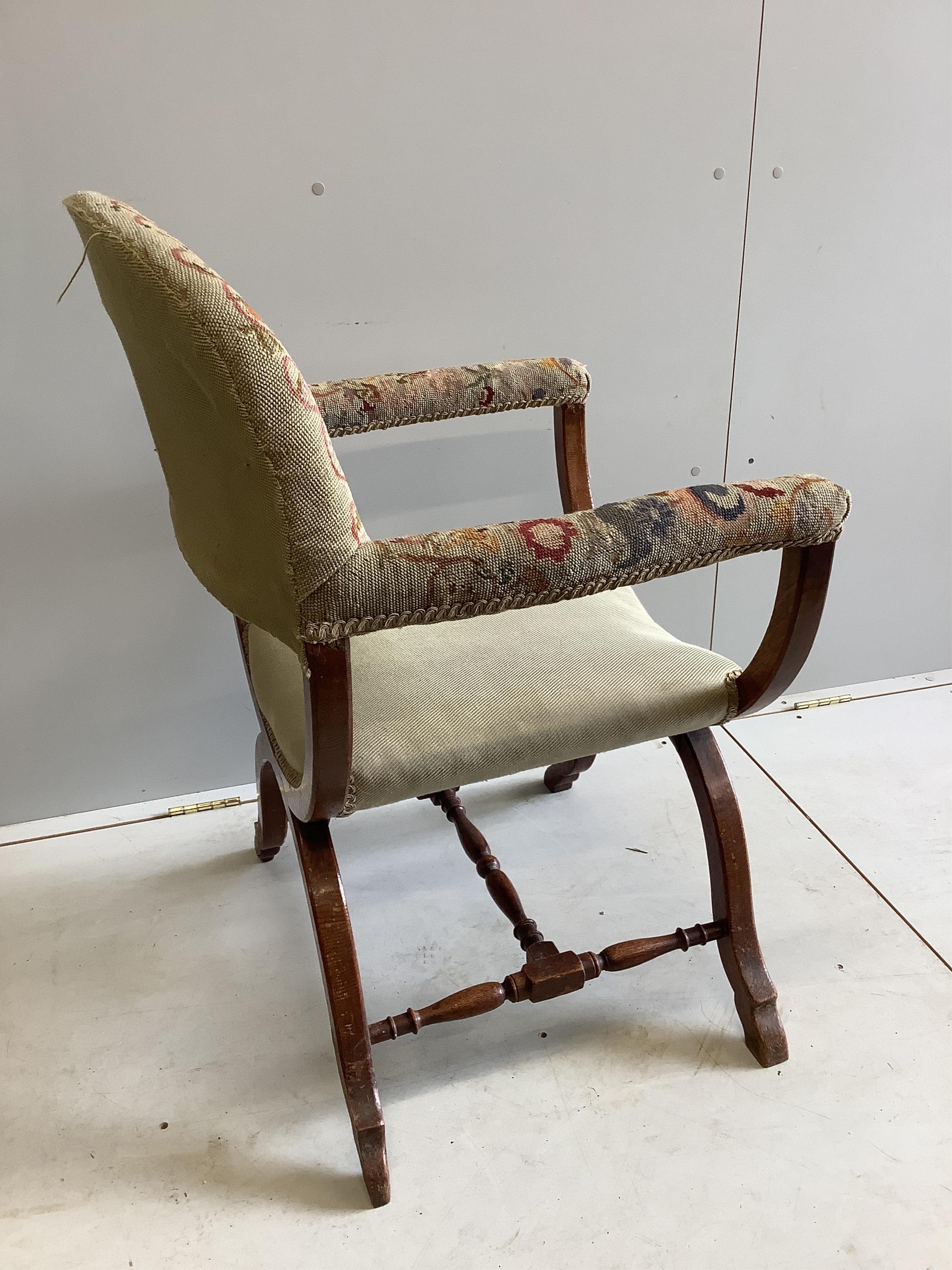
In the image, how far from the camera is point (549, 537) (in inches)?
31.9

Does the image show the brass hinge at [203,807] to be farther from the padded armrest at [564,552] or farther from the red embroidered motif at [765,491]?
the red embroidered motif at [765,491]

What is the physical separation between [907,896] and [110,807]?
49.5 inches

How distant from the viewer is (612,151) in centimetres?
148

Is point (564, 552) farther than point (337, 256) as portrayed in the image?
No

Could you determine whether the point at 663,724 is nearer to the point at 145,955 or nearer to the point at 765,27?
the point at 145,955

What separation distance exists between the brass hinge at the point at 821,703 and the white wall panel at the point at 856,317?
0.15ft

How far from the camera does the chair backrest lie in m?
0.71

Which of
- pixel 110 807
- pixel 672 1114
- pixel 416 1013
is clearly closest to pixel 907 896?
pixel 672 1114

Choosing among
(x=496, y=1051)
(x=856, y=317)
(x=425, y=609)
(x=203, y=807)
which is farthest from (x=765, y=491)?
(x=203, y=807)

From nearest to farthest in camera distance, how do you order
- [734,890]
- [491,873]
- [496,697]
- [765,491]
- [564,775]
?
[765,491] < [496,697] < [734,890] < [491,873] < [564,775]

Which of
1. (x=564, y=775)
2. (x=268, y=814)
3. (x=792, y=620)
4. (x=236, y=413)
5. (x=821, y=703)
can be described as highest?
(x=236, y=413)

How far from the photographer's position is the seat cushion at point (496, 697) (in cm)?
96

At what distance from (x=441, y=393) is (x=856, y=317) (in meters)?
0.82

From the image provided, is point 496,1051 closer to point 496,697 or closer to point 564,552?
point 496,697
